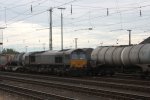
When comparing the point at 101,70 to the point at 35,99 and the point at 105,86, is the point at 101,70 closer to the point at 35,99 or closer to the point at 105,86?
the point at 105,86

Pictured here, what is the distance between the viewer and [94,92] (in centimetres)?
2162

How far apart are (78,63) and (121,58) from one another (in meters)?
4.44

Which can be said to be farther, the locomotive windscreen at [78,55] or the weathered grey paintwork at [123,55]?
the locomotive windscreen at [78,55]

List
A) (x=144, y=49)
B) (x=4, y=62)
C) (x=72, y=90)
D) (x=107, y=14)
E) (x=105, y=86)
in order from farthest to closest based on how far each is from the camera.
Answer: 1. (x=4, y=62)
2. (x=107, y=14)
3. (x=144, y=49)
4. (x=105, y=86)
5. (x=72, y=90)

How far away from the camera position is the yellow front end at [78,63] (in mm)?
38516

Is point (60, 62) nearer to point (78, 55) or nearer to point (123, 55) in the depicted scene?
point (78, 55)

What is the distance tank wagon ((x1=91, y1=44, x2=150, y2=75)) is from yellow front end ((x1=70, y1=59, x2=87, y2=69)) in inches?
60.2

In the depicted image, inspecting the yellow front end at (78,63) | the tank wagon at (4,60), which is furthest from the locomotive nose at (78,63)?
the tank wagon at (4,60)

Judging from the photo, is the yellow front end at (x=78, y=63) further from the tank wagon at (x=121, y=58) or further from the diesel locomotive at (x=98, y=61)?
the tank wagon at (x=121, y=58)

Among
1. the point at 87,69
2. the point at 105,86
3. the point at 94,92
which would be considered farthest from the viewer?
the point at 87,69

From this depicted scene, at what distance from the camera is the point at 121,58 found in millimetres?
37156

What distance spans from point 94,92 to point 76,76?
694 inches

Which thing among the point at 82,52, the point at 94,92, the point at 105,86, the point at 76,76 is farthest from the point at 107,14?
the point at 94,92

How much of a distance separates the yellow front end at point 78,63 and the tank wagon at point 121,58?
1.53 m
